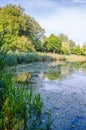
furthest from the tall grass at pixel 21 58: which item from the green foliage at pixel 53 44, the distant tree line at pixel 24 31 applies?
the green foliage at pixel 53 44

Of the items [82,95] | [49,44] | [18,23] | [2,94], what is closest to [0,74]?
[2,94]

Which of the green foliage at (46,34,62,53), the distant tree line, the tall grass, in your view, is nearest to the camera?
the tall grass

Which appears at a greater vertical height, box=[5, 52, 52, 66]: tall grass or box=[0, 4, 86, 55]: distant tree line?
box=[0, 4, 86, 55]: distant tree line

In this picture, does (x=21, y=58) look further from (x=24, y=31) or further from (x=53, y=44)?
(x=53, y=44)

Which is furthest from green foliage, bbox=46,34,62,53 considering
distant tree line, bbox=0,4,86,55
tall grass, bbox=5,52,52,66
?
tall grass, bbox=5,52,52,66

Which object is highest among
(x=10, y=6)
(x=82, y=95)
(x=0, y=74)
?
(x=10, y=6)

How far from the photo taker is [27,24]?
167ft

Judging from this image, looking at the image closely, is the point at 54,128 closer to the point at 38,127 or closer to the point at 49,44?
the point at 38,127

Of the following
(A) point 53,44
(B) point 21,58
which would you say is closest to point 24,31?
(A) point 53,44

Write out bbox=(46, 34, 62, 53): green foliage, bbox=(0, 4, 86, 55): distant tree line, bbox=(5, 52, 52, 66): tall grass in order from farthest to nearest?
bbox=(46, 34, 62, 53): green foliage, bbox=(0, 4, 86, 55): distant tree line, bbox=(5, 52, 52, 66): tall grass

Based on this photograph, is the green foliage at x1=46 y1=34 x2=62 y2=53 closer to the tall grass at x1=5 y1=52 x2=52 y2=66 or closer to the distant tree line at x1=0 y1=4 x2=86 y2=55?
the distant tree line at x1=0 y1=4 x2=86 y2=55

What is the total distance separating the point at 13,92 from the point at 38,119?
98 centimetres

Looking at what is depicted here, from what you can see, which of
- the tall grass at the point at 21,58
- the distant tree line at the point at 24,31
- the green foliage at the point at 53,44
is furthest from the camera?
the green foliage at the point at 53,44

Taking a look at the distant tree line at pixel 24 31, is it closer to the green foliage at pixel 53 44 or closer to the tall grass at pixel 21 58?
the green foliage at pixel 53 44
